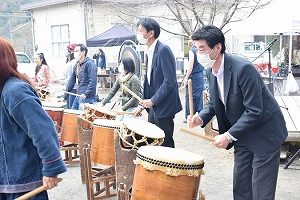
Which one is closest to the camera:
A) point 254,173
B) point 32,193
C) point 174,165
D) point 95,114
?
point 32,193

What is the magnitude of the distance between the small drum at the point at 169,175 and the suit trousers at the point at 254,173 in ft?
1.63

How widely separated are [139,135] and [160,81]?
1090 mm

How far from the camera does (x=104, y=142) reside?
4.05m

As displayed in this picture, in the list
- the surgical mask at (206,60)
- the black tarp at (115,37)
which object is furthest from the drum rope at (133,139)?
the black tarp at (115,37)

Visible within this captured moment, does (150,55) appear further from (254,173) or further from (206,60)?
(254,173)

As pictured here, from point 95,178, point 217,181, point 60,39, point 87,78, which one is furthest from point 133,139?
point 60,39

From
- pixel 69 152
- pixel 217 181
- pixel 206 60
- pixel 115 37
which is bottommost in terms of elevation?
pixel 217 181

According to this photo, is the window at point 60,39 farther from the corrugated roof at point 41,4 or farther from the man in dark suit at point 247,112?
the man in dark suit at point 247,112

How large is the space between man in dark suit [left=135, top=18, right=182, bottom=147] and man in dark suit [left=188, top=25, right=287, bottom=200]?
114 cm

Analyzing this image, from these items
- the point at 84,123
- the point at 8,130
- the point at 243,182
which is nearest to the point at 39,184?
the point at 8,130

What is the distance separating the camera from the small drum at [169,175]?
2633 millimetres

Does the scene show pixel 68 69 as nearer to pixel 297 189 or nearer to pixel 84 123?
pixel 84 123

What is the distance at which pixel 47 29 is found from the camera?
1995 cm

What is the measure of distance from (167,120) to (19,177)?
2.10 m
